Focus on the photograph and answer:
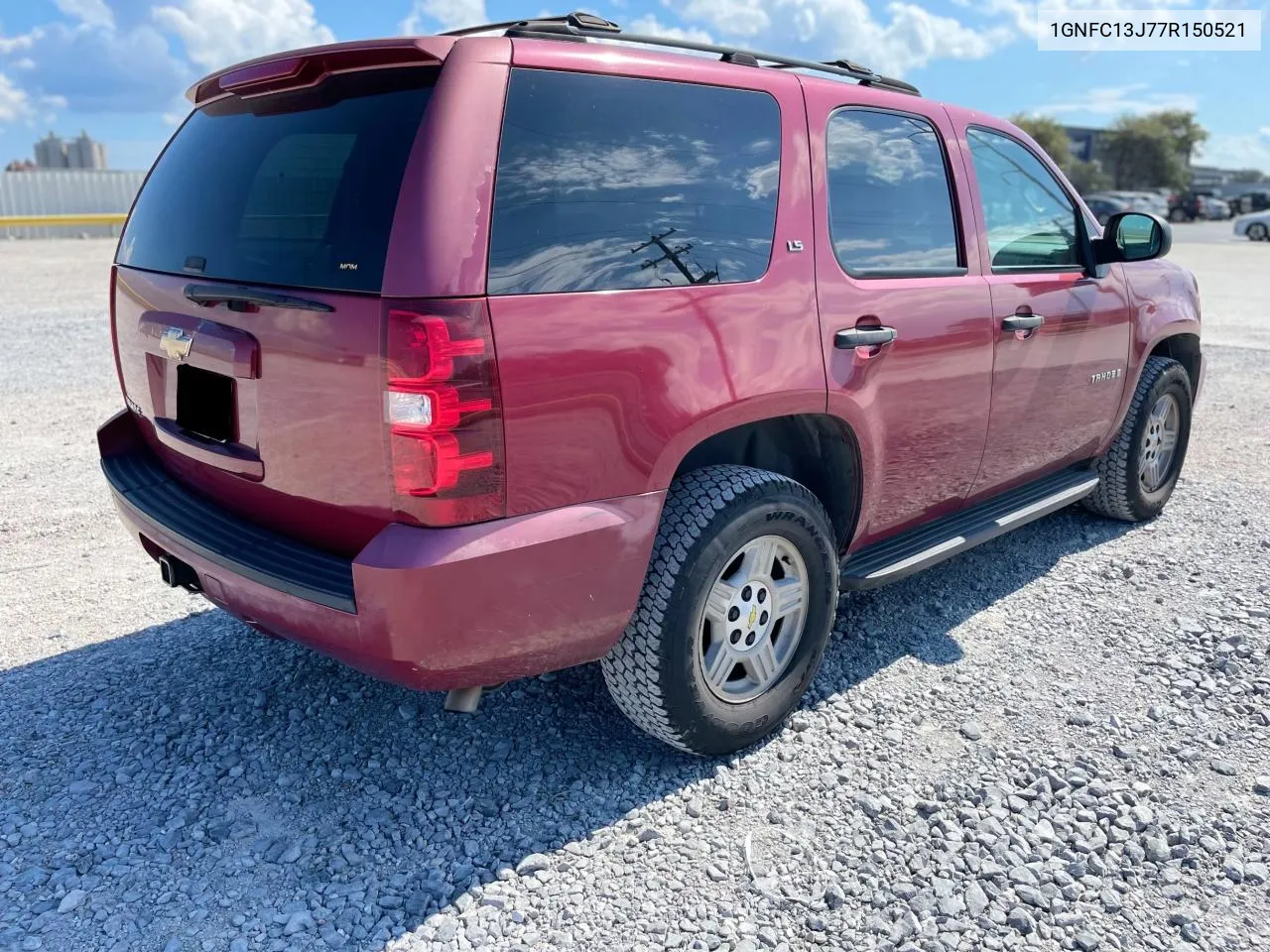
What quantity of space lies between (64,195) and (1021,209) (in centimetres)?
3696

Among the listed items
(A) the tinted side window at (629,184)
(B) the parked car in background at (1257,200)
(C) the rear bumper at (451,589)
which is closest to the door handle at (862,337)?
(A) the tinted side window at (629,184)

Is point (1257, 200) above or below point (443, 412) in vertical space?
above

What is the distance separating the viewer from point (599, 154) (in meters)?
2.53

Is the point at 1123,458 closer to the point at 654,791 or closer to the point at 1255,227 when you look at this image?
the point at 654,791

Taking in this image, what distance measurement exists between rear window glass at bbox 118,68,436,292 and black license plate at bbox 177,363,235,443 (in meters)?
0.28

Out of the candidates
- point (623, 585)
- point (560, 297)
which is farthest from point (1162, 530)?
point (560, 297)

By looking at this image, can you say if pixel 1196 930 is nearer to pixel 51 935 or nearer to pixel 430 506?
pixel 430 506

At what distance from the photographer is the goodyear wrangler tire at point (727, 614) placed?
8.90 feet

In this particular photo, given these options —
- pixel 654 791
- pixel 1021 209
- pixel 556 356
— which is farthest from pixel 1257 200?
pixel 556 356

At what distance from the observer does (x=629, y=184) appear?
2580 mm

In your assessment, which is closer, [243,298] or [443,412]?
[443,412]

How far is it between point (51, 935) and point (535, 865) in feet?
3.67

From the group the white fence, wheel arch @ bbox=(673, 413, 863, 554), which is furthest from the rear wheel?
the white fence

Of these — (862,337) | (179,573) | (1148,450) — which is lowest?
(1148,450)
